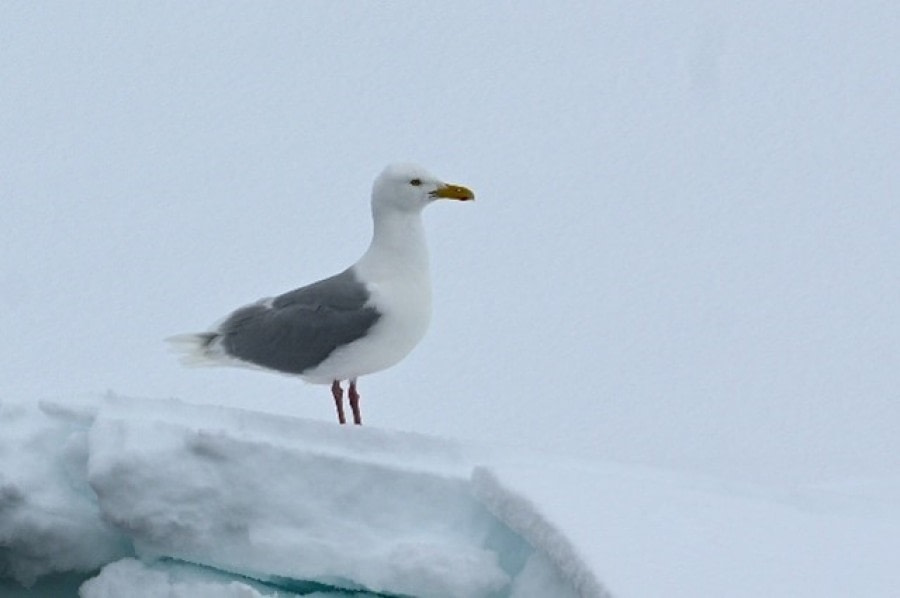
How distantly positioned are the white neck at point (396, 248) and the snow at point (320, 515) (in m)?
1.32

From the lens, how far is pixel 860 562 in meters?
3.73

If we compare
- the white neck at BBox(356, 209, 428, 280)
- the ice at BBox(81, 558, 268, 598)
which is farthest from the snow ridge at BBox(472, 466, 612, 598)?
the white neck at BBox(356, 209, 428, 280)

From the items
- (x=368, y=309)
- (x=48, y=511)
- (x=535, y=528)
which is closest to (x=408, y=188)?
(x=368, y=309)

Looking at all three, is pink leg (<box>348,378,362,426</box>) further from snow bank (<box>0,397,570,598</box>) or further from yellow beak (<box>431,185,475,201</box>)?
snow bank (<box>0,397,570,598</box>)

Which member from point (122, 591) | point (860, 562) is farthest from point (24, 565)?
point (860, 562)

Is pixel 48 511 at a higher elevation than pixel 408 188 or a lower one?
lower

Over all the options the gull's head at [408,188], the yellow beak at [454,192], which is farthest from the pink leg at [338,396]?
the yellow beak at [454,192]

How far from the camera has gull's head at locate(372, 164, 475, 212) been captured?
5.45 metres

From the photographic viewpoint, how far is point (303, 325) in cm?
540

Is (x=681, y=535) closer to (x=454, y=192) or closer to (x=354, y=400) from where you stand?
(x=454, y=192)

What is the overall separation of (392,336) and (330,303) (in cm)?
23

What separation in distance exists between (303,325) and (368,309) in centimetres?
25

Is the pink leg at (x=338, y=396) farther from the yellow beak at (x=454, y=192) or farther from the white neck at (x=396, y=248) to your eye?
the yellow beak at (x=454, y=192)

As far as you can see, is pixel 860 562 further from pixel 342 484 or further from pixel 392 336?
pixel 392 336
